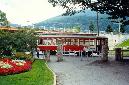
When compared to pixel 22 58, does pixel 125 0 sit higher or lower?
higher

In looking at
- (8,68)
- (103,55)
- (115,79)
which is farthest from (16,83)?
(103,55)

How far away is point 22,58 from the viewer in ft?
101

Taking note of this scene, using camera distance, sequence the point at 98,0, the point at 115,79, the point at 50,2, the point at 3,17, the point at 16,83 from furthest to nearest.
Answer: the point at 3,17 → the point at 50,2 → the point at 98,0 → the point at 115,79 → the point at 16,83

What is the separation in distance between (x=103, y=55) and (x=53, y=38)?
13.5m

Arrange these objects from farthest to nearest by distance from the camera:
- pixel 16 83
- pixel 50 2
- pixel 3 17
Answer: pixel 3 17, pixel 50 2, pixel 16 83

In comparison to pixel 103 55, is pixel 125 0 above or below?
above

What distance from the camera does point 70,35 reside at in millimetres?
47969

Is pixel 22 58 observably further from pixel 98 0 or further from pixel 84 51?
pixel 84 51

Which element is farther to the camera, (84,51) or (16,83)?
(84,51)

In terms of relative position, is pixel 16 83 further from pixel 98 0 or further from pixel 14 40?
pixel 14 40

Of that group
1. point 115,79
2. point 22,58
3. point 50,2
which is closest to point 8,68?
point 115,79

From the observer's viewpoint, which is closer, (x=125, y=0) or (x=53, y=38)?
(x=125, y=0)

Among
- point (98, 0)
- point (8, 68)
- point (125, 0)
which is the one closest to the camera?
point (8, 68)

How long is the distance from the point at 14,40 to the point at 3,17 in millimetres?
54119
